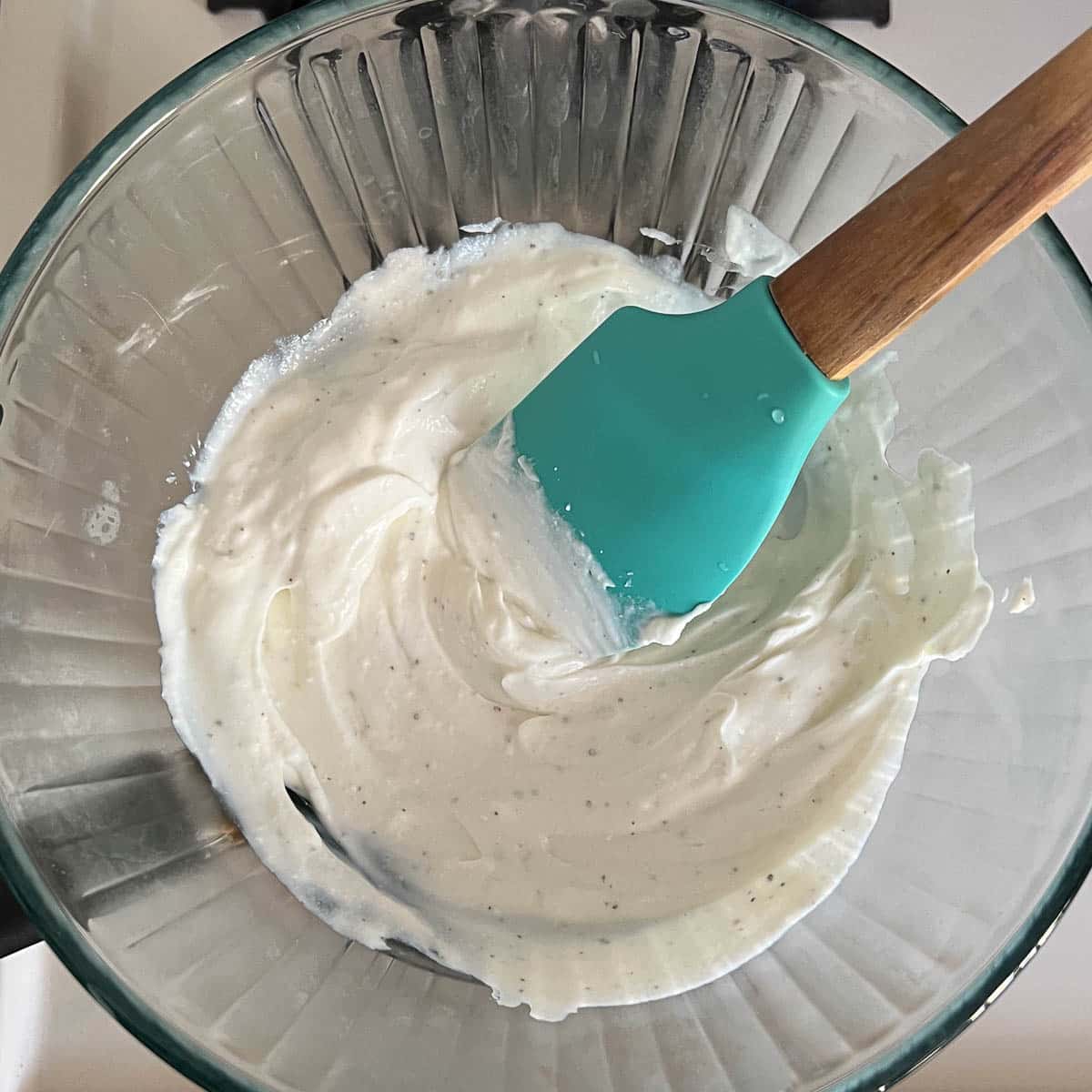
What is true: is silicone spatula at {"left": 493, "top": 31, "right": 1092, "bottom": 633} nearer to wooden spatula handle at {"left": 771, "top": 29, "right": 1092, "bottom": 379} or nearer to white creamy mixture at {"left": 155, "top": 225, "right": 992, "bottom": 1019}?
wooden spatula handle at {"left": 771, "top": 29, "right": 1092, "bottom": 379}

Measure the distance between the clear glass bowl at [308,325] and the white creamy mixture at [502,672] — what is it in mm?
26

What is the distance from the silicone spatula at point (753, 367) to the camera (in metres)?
0.54

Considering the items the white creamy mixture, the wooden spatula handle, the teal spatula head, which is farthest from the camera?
the white creamy mixture

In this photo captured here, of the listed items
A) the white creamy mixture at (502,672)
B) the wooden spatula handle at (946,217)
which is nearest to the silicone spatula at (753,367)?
the wooden spatula handle at (946,217)

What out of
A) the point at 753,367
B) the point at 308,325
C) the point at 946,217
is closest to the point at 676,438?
the point at 753,367

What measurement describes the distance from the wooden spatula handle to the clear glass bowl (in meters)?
0.21

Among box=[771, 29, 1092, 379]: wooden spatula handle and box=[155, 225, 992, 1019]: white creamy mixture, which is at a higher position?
box=[771, 29, 1092, 379]: wooden spatula handle

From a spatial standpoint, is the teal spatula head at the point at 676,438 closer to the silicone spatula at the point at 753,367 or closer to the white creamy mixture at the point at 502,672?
the silicone spatula at the point at 753,367

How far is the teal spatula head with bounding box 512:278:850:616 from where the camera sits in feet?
2.12

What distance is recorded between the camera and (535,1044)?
29.3 inches

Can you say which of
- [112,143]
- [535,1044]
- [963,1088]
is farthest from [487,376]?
[963,1088]

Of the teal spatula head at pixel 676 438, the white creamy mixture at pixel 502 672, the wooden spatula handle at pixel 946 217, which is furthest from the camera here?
Result: the white creamy mixture at pixel 502 672

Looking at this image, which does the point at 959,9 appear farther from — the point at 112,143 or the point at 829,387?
the point at 112,143

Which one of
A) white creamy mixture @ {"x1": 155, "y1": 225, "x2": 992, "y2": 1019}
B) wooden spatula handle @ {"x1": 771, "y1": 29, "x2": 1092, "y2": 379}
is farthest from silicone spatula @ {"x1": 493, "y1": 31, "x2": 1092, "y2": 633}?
white creamy mixture @ {"x1": 155, "y1": 225, "x2": 992, "y2": 1019}
